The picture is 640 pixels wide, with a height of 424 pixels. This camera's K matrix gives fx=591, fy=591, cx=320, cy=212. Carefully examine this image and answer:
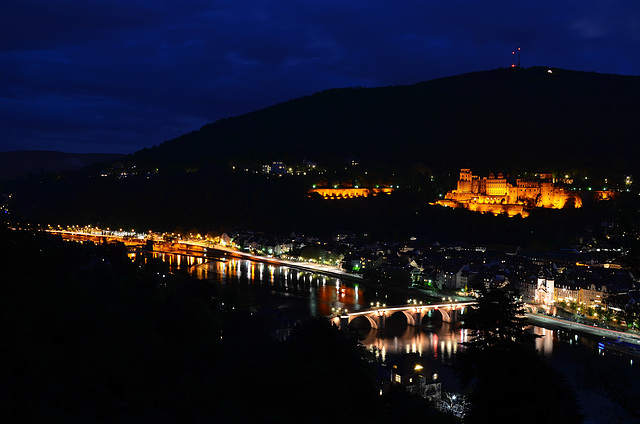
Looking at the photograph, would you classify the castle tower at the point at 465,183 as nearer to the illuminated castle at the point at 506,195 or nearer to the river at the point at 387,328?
the illuminated castle at the point at 506,195

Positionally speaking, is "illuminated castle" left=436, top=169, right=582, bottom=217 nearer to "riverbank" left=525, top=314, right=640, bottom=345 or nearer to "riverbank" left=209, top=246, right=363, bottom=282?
"riverbank" left=209, top=246, right=363, bottom=282

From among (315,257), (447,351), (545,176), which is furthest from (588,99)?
(447,351)

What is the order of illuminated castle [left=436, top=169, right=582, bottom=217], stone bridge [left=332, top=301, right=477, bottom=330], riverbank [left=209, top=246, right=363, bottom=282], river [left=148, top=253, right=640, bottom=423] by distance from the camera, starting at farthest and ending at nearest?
illuminated castle [left=436, top=169, right=582, bottom=217]
riverbank [left=209, top=246, right=363, bottom=282]
stone bridge [left=332, top=301, right=477, bottom=330]
river [left=148, top=253, right=640, bottom=423]

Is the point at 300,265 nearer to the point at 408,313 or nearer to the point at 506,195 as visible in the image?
the point at 408,313

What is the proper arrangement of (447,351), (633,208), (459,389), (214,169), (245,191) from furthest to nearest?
(214,169) → (245,191) → (447,351) → (459,389) → (633,208)

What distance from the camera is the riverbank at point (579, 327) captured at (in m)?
14.9

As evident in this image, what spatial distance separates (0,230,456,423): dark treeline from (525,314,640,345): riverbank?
1113 cm

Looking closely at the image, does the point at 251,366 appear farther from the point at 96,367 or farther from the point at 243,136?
the point at 243,136

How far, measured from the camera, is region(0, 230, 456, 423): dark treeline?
4.02 meters

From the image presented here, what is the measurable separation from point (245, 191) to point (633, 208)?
40241 mm

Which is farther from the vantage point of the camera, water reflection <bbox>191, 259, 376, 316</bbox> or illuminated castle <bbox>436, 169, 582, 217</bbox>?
illuminated castle <bbox>436, 169, 582, 217</bbox>

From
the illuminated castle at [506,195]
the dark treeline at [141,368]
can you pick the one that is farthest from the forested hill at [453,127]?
the dark treeline at [141,368]

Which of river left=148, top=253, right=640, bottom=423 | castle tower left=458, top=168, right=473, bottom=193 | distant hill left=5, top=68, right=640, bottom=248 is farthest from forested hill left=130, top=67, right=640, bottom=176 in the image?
river left=148, top=253, right=640, bottom=423

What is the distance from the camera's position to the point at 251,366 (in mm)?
5672
